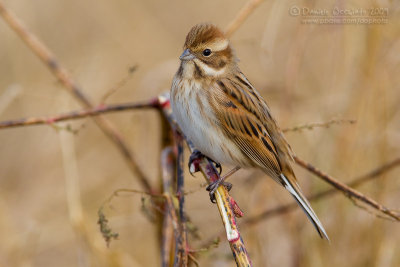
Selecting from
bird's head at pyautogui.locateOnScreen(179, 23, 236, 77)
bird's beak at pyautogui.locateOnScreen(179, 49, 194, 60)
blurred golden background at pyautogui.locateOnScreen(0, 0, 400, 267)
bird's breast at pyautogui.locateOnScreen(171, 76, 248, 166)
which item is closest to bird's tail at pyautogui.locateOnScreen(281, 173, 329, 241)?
bird's breast at pyautogui.locateOnScreen(171, 76, 248, 166)

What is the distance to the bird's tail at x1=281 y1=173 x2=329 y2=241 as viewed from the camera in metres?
2.87

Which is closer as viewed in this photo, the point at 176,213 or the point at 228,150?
the point at 176,213

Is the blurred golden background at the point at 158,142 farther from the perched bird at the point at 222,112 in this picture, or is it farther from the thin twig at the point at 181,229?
the perched bird at the point at 222,112

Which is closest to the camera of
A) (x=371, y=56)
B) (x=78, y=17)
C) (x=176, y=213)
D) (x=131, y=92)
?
(x=176, y=213)

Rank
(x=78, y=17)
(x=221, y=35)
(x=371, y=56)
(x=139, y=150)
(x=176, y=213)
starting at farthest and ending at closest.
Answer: (x=78, y=17) → (x=139, y=150) → (x=371, y=56) → (x=221, y=35) → (x=176, y=213)

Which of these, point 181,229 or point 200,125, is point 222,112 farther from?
point 181,229

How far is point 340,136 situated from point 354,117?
15 centimetres

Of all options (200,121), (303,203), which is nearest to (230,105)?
(200,121)

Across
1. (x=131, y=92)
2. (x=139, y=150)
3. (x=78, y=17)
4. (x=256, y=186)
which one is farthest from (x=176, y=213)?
(x=78, y=17)

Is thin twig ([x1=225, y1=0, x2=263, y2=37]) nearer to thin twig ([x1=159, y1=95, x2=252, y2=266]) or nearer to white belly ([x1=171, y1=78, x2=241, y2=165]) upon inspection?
white belly ([x1=171, y1=78, x2=241, y2=165])

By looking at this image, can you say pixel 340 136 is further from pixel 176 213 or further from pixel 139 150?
pixel 139 150

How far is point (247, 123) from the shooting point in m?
3.29

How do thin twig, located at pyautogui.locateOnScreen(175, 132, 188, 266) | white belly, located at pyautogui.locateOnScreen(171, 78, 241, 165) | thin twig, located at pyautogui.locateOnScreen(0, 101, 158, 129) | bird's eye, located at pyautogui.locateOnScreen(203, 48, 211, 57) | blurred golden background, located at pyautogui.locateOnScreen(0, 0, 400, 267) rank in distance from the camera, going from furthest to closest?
blurred golden background, located at pyautogui.locateOnScreen(0, 0, 400, 267) → bird's eye, located at pyautogui.locateOnScreen(203, 48, 211, 57) → white belly, located at pyautogui.locateOnScreen(171, 78, 241, 165) → thin twig, located at pyautogui.locateOnScreen(0, 101, 158, 129) → thin twig, located at pyautogui.locateOnScreen(175, 132, 188, 266)

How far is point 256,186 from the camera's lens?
399 cm
